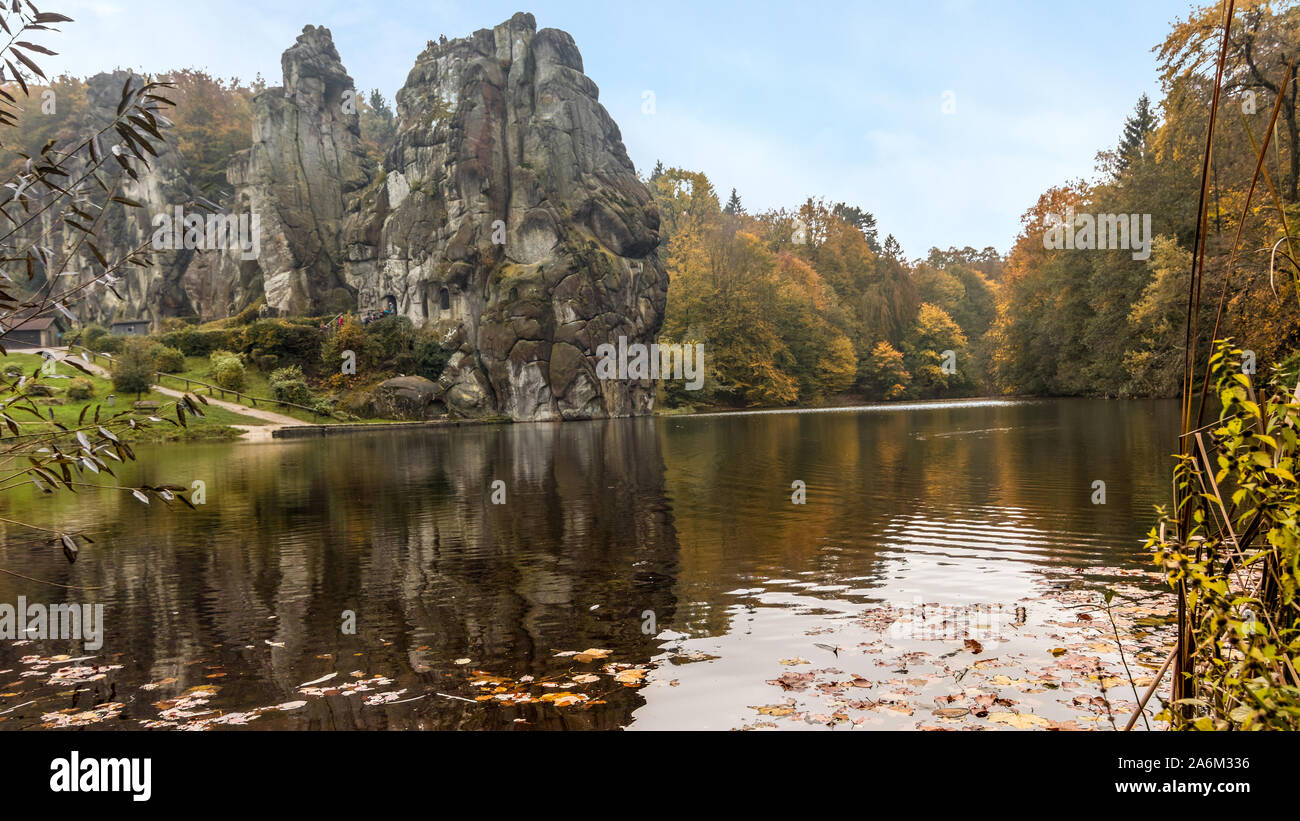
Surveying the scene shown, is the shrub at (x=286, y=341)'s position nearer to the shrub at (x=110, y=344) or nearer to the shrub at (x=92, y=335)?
the shrub at (x=110, y=344)

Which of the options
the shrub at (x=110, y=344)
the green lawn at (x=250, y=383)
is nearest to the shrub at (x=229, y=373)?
the green lawn at (x=250, y=383)

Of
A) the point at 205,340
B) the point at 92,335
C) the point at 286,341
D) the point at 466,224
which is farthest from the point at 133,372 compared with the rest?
the point at 466,224

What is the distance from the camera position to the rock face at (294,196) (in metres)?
70.7

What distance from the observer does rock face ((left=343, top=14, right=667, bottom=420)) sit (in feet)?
207

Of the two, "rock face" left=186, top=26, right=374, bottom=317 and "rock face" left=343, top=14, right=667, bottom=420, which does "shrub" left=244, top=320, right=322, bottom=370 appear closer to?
"rock face" left=186, top=26, right=374, bottom=317

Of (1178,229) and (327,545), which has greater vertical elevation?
(1178,229)

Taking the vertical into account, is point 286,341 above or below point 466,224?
below

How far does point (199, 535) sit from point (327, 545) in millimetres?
3338

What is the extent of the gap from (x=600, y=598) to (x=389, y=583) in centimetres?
321

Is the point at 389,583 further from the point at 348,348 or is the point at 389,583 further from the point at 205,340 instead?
the point at 205,340

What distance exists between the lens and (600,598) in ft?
32.0
